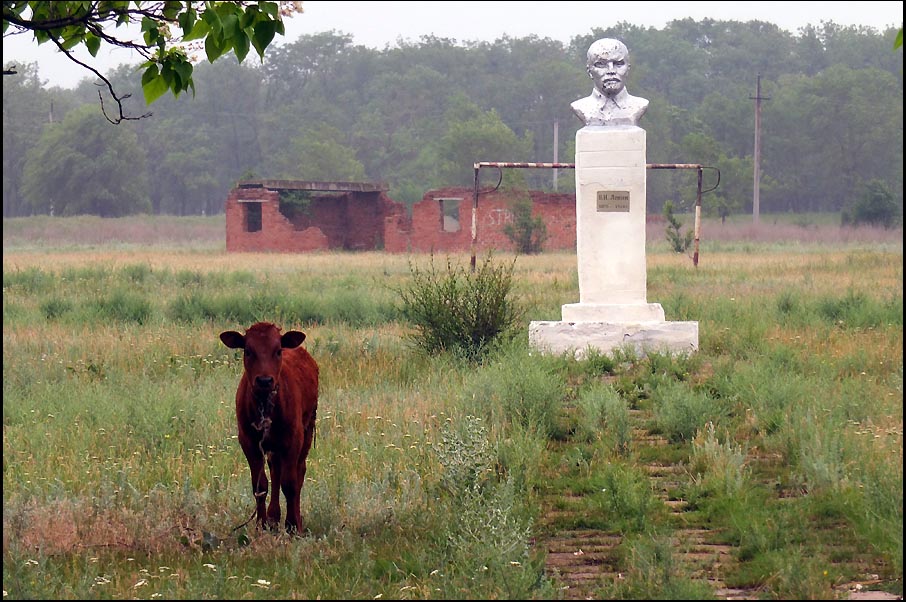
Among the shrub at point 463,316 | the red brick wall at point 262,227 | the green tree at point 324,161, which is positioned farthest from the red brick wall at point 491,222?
the green tree at point 324,161

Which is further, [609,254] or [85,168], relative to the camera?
[85,168]

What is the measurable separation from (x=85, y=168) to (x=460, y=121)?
23.1 metres

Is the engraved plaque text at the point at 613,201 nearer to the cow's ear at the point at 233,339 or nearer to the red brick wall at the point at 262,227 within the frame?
the cow's ear at the point at 233,339

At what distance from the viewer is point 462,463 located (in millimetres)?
7414

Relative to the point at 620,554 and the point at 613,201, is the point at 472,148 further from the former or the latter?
the point at 620,554

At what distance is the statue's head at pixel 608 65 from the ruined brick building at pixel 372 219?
26.2 meters

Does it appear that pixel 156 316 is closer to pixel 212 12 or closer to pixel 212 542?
pixel 212 542

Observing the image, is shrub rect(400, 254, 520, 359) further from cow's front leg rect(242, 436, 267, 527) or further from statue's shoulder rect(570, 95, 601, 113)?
cow's front leg rect(242, 436, 267, 527)

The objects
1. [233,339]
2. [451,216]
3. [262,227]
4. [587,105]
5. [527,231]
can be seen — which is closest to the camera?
[233,339]

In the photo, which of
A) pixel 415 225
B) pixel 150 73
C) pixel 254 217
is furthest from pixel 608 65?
pixel 254 217

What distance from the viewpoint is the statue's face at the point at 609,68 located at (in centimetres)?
1431

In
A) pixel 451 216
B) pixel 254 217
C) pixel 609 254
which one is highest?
pixel 451 216

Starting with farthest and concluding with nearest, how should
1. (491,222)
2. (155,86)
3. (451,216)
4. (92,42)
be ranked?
(451,216) < (491,222) < (92,42) < (155,86)

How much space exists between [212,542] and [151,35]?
2705mm
